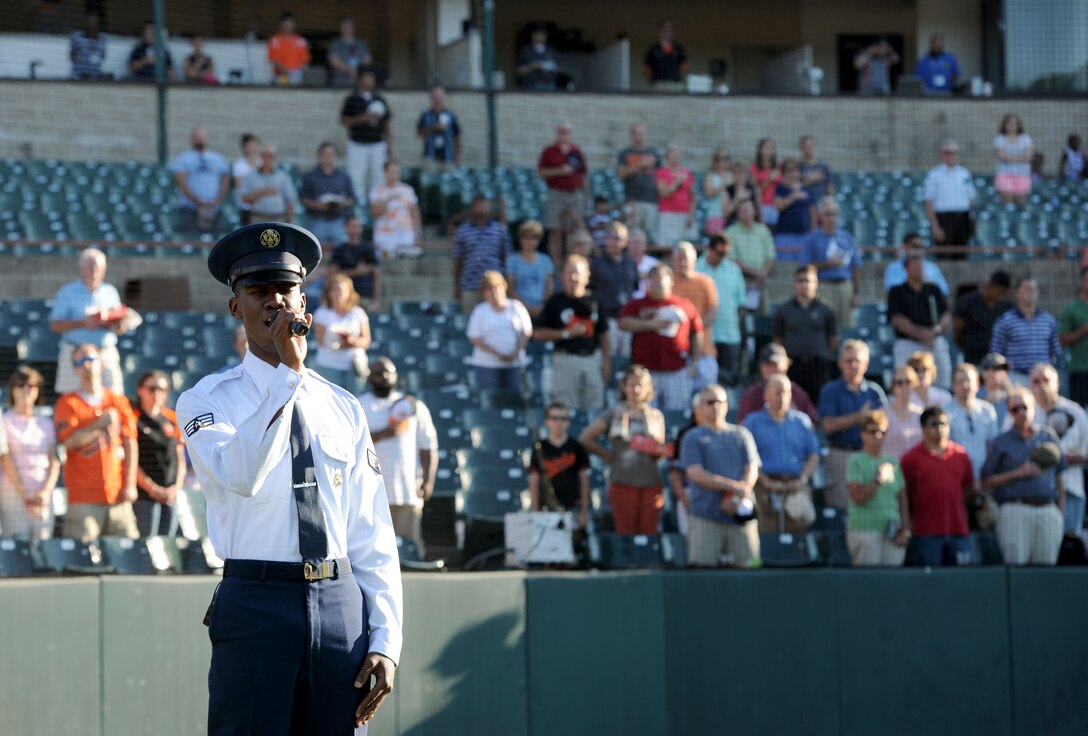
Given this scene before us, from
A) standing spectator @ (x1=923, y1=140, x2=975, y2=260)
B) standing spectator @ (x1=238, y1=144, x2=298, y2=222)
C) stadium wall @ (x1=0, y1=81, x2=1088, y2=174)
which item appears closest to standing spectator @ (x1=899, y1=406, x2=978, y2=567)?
standing spectator @ (x1=923, y1=140, x2=975, y2=260)

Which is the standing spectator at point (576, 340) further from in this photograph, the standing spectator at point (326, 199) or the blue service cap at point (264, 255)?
the blue service cap at point (264, 255)

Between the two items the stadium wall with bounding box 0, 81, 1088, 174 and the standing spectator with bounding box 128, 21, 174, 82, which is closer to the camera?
the stadium wall with bounding box 0, 81, 1088, 174

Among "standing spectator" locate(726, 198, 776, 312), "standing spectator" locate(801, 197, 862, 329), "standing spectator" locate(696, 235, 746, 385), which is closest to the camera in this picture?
"standing spectator" locate(696, 235, 746, 385)

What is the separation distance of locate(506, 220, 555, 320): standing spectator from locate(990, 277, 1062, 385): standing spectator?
3642 mm

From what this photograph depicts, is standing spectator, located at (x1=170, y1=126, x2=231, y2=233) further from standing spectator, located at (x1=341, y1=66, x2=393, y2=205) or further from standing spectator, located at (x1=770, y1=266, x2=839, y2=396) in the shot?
standing spectator, located at (x1=770, y1=266, x2=839, y2=396)

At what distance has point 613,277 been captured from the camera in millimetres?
12312

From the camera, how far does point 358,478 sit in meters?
4.11

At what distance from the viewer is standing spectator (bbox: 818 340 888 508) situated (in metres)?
10.0

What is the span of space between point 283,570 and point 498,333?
7.27m

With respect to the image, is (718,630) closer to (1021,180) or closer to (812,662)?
(812,662)

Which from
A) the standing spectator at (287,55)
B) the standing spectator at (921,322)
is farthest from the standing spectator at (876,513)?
the standing spectator at (287,55)

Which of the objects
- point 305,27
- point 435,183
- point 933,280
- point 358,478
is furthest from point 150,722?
point 305,27

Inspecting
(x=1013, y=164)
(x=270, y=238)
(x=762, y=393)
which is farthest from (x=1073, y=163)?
(x=270, y=238)

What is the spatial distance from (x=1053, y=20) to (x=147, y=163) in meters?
13.2
